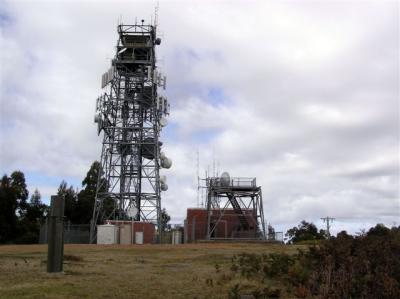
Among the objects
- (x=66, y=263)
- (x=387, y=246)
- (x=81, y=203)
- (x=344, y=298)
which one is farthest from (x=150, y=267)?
(x=81, y=203)

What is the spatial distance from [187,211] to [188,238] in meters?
4.10

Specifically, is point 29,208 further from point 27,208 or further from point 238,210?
point 238,210

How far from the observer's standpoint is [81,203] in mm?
80312

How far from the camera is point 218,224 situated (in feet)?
203

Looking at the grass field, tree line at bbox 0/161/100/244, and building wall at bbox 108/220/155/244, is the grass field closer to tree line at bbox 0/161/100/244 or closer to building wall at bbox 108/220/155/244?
building wall at bbox 108/220/155/244

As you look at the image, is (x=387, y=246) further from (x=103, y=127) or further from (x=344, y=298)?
(x=103, y=127)

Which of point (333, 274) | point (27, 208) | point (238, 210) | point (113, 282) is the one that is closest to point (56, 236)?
point (113, 282)

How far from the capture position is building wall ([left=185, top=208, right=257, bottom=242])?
6075cm

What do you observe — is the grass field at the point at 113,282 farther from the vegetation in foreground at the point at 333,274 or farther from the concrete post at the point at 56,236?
the vegetation in foreground at the point at 333,274

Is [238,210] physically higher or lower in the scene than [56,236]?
higher

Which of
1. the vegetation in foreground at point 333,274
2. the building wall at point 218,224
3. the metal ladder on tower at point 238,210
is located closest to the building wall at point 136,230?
the building wall at point 218,224

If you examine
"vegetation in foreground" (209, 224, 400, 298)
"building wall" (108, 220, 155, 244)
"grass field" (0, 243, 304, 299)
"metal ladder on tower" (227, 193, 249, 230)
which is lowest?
"grass field" (0, 243, 304, 299)

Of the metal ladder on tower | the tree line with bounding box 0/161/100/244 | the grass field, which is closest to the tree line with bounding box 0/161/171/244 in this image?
the tree line with bounding box 0/161/100/244

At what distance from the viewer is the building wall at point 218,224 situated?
60750 mm
